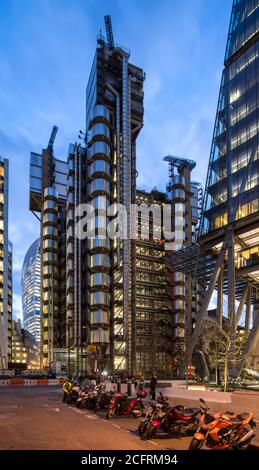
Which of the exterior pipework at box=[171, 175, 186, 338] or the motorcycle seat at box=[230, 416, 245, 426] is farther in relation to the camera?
the exterior pipework at box=[171, 175, 186, 338]

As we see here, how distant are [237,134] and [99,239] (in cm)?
3764

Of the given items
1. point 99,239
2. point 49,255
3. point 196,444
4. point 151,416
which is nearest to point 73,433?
point 151,416

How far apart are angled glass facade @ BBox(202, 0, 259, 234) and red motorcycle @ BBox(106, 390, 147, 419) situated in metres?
27.3

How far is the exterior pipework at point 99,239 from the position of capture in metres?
79.8

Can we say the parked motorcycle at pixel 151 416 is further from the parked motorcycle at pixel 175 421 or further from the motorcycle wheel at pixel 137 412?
the motorcycle wheel at pixel 137 412

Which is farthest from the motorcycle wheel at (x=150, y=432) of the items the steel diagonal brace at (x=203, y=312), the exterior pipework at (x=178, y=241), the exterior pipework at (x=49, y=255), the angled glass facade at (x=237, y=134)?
the exterior pipework at (x=49, y=255)

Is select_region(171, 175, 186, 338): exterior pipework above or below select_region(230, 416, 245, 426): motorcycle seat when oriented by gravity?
above

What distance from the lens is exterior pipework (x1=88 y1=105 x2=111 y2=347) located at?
7975 centimetres

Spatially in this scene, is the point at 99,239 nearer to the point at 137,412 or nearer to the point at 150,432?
the point at 137,412

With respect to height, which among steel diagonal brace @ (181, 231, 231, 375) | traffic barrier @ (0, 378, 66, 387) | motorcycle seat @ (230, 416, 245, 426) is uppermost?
steel diagonal brace @ (181, 231, 231, 375)

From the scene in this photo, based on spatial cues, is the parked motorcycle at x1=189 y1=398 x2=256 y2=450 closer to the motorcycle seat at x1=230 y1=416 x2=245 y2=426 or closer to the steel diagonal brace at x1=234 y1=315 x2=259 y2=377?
the motorcycle seat at x1=230 y1=416 x2=245 y2=426

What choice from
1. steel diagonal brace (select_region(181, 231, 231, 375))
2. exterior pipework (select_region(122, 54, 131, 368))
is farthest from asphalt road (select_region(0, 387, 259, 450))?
exterior pipework (select_region(122, 54, 131, 368))
